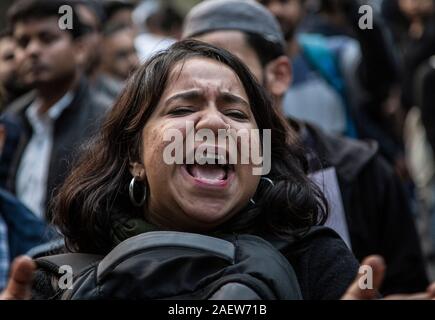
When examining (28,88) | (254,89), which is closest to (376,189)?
(254,89)

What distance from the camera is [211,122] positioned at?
2.92 meters

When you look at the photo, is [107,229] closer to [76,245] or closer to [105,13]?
[76,245]

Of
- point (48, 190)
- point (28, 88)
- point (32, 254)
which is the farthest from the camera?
point (28, 88)

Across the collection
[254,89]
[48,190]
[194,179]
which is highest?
[254,89]

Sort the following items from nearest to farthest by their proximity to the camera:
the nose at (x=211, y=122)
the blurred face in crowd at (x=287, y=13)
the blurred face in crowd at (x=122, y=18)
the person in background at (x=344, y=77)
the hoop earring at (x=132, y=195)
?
the nose at (x=211, y=122) < the hoop earring at (x=132, y=195) < the person in background at (x=344, y=77) < the blurred face in crowd at (x=287, y=13) < the blurred face in crowd at (x=122, y=18)

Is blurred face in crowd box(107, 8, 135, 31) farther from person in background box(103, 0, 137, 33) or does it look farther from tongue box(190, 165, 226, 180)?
tongue box(190, 165, 226, 180)

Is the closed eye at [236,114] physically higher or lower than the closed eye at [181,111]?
→ lower

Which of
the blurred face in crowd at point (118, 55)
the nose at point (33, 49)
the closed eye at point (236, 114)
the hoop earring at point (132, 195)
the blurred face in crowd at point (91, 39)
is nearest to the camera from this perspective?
the closed eye at point (236, 114)

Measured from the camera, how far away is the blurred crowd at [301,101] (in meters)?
4.44

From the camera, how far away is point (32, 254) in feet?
11.6

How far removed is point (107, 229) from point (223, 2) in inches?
77.0

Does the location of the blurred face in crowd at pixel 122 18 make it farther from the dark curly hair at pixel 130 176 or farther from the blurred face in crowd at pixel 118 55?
the dark curly hair at pixel 130 176

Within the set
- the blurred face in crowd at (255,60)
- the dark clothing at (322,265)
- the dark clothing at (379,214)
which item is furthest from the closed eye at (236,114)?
the blurred face in crowd at (255,60)

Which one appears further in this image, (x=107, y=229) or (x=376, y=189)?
(x=376, y=189)
